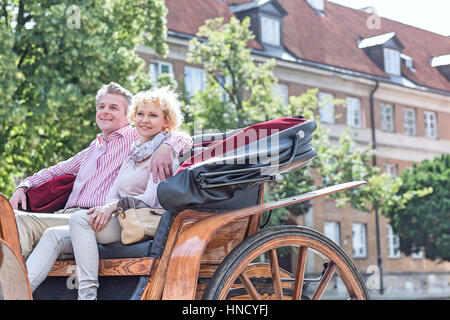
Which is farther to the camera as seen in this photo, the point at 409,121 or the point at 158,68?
the point at 409,121

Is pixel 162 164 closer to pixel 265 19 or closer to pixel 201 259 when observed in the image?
pixel 201 259

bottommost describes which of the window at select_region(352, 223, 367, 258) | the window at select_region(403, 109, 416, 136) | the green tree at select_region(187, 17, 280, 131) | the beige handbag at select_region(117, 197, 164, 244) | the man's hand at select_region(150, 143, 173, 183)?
the window at select_region(352, 223, 367, 258)

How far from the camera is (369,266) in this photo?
29094 millimetres

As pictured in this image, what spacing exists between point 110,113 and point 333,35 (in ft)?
95.4

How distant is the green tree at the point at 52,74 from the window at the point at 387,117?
63.9 ft

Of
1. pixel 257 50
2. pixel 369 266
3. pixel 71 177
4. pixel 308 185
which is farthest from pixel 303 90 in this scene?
pixel 71 177

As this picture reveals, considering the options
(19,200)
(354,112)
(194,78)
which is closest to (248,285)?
(19,200)

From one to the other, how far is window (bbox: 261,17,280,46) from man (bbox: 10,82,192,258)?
2424cm

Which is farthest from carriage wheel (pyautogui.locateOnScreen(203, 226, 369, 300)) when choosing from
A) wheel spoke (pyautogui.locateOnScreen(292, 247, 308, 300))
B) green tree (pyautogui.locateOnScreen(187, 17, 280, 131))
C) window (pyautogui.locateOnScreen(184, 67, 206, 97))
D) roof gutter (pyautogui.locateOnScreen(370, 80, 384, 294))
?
roof gutter (pyautogui.locateOnScreen(370, 80, 384, 294))

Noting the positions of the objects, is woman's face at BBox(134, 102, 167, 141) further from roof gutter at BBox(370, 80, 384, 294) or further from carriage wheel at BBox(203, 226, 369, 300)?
roof gutter at BBox(370, 80, 384, 294)

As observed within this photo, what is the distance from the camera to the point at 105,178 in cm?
450

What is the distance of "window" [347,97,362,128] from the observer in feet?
102
